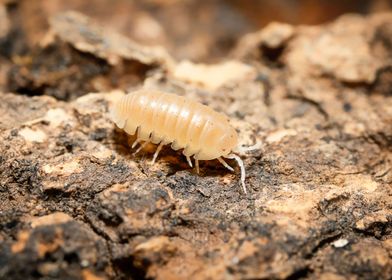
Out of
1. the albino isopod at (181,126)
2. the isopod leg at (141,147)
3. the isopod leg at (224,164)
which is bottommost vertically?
the isopod leg at (141,147)

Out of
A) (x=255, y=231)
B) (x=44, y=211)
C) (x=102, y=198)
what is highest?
(x=255, y=231)

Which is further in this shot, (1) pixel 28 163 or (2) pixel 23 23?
(2) pixel 23 23

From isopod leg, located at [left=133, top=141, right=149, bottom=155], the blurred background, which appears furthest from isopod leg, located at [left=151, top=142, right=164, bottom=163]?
the blurred background

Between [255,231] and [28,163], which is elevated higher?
[255,231]

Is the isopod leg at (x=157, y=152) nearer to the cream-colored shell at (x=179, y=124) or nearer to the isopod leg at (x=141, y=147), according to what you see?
the cream-colored shell at (x=179, y=124)

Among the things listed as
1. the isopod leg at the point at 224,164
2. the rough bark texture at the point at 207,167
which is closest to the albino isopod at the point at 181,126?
the isopod leg at the point at 224,164

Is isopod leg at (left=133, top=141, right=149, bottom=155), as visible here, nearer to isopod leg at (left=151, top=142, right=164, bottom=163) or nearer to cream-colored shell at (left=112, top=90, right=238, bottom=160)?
cream-colored shell at (left=112, top=90, right=238, bottom=160)

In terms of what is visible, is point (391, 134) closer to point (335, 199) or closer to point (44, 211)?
point (335, 199)

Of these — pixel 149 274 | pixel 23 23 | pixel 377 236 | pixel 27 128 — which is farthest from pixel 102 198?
pixel 23 23
